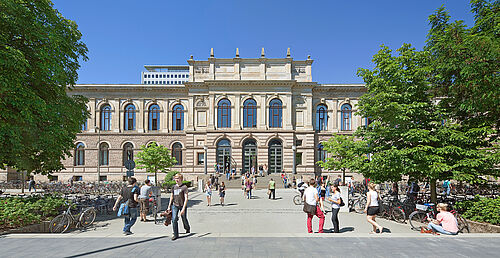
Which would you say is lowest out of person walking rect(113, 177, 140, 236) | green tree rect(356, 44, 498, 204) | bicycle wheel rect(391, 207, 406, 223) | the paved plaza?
bicycle wheel rect(391, 207, 406, 223)

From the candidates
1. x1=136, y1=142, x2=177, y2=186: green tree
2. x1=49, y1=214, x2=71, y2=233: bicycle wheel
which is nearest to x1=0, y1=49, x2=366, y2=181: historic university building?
x1=136, y1=142, x2=177, y2=186: green tree

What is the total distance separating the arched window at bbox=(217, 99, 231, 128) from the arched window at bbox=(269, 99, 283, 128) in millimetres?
5610

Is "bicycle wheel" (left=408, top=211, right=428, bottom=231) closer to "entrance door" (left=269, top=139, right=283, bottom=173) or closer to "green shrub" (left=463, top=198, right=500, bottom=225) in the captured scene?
"green shrub" (left=463, top=198, right=500, bottom=225)

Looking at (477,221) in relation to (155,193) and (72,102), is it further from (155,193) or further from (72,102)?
(72,102)

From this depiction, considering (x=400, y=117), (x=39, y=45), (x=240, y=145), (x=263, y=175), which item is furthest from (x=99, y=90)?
(x=400, y=117)

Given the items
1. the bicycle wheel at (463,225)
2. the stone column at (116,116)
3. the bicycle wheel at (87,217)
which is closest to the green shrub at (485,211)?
the bicycle wheel at (463,225)

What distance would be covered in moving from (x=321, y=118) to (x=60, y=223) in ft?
109

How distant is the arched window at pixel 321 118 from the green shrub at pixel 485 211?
26899 millimetres

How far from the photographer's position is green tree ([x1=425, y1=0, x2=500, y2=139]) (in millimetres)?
11297

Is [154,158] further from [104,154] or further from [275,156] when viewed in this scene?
[275,156]

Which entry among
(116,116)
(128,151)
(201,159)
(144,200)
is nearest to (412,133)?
(144,200)

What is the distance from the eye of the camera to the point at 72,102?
1429 cm

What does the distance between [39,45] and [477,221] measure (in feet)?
64.4

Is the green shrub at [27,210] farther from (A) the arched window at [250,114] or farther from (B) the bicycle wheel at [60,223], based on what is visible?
(A) the arched window at [250,114]
